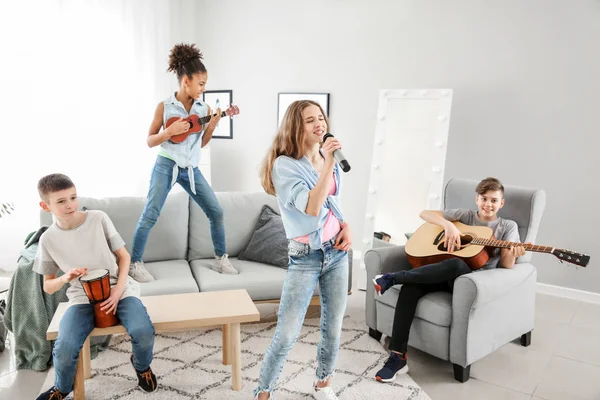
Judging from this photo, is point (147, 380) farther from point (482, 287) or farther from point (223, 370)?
point (482, 287)

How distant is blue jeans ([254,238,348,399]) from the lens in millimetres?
1950

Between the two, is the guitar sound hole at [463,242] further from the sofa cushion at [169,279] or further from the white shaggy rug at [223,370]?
the sofa cushion at [169,279]

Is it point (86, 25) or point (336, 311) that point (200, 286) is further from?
point (86, 25)

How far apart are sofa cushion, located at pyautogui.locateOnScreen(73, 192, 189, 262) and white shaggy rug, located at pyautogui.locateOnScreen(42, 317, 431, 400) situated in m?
0.51

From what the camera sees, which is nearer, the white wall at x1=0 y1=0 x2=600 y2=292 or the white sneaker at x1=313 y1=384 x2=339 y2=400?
the white sneaker at x1=313 y1=384 x2=339 y2=400

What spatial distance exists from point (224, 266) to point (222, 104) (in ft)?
8.32

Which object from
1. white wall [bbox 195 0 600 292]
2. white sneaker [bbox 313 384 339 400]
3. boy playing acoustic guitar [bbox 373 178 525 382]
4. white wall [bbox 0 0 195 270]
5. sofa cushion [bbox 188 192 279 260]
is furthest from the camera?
white wall [bbox 0 0 195 270]

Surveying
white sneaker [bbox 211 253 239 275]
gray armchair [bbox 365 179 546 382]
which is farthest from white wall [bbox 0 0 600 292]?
white sneaker [bbox 211 253 239 275]

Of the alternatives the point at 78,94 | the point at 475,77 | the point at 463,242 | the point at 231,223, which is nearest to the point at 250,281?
the point at 231,223

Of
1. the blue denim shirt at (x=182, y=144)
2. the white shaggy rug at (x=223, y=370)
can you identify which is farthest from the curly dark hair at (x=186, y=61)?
the white shaggy rug at (x=223, y=370)

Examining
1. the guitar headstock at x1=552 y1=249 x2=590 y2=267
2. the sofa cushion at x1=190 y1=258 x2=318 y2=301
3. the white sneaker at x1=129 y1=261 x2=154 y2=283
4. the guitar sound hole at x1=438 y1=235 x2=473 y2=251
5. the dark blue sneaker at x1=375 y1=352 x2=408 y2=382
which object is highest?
the guitar headstock at x1=552 y1=249 x2=590 y2=267

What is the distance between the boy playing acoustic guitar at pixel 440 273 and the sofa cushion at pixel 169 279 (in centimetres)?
98

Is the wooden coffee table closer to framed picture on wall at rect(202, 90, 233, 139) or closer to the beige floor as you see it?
the beige floor

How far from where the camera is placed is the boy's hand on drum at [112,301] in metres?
2.19
